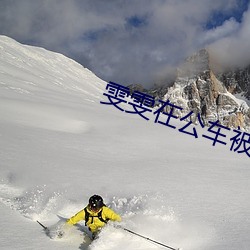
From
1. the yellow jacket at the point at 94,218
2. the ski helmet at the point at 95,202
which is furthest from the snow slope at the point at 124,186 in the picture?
the ski helmet at the point at 95,202

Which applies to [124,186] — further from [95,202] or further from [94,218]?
[95,202]

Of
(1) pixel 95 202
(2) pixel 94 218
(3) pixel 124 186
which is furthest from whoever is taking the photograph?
(3) pixel 124 186

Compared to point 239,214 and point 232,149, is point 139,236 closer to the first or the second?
point 239,214

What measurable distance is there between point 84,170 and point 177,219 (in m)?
3.49

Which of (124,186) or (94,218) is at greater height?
(124,186)

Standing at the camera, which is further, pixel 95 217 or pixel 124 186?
pixel 124 186

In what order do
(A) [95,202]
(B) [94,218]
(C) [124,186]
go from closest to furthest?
(A) [95,202], (B) [94,218], (C) [124,186]

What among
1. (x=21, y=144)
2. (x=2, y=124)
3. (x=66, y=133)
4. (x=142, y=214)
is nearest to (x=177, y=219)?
(x=142, y=214)

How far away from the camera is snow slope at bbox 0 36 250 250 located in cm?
509

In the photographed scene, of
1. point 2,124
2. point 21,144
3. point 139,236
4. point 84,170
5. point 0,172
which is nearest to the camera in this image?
point 139,236

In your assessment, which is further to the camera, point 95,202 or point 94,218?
point 94,218

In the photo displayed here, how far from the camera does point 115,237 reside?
5.14 m

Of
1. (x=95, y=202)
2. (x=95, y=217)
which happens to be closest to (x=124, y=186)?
(x=95, y=217)

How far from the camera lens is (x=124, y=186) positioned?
24.3ft
